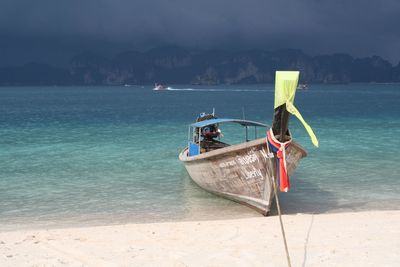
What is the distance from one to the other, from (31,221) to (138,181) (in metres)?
6.42

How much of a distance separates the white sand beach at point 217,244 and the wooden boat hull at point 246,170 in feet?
4.16

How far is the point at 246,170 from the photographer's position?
44.7 feet

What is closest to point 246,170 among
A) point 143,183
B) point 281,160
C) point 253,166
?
point 253,166

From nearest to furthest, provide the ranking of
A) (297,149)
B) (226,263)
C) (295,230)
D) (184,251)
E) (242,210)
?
(226,263) < (184,251) < (295,230) < (297,149) < (242,210)

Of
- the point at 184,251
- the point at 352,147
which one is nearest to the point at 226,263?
the point at 184,251

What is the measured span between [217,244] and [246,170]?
3.79 m

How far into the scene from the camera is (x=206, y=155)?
1489 cm

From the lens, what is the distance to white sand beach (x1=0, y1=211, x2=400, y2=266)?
913 cm

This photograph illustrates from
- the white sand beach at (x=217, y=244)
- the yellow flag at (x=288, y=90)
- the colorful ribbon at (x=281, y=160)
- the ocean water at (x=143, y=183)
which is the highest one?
the yellow flag at (x=288, y=90)

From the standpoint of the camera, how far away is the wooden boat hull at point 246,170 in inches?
508

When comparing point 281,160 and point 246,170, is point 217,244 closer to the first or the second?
point 281,160

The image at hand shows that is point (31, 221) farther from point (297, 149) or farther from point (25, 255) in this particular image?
point (297, 149)

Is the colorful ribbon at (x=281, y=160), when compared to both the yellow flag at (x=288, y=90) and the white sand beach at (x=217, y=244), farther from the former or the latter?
the white sand beach at (x=217, y=244)

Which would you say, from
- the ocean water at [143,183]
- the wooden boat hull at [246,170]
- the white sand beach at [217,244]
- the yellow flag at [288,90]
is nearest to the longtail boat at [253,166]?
the wooden boat hull at [246,170]
